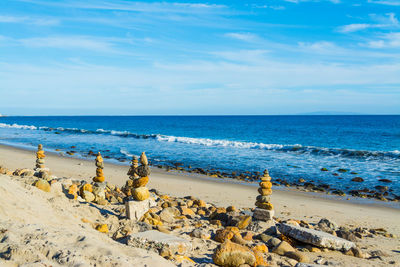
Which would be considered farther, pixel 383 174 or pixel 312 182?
pixel 383 174

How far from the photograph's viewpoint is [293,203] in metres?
14.2

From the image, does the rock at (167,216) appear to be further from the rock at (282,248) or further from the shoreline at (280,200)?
the shoreline at (280,200)

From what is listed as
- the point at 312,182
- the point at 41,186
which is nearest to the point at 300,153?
the point at 312,182

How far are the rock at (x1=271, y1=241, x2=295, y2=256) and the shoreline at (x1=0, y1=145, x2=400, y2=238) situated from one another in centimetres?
461

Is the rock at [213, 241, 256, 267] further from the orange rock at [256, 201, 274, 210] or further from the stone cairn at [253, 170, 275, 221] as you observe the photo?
the orange rock at [256, 201, 274, 210]

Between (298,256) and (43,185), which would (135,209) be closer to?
(43,185)

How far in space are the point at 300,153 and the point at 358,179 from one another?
14.8 meters

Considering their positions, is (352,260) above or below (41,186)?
below

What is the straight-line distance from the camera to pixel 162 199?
41.1ft

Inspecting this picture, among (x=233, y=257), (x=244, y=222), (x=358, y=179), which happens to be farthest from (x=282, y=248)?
(x=358, y=179)

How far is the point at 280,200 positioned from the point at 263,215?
5.13 meters

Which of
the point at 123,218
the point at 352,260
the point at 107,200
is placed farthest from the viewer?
the point at 107,200

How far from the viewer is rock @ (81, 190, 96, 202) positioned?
401 inches

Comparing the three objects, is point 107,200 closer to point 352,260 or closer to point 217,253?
point 217,253
